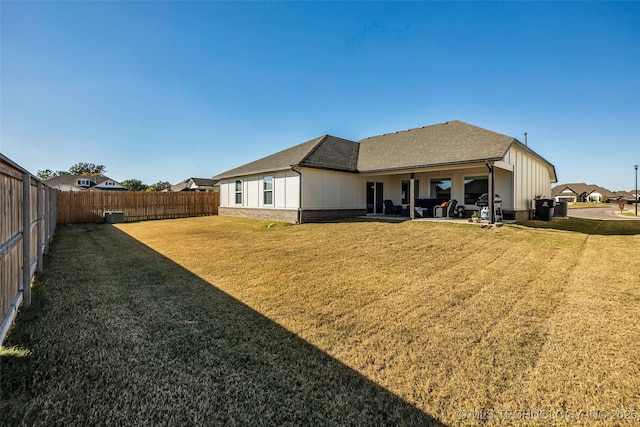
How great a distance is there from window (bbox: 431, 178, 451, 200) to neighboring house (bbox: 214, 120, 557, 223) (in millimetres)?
52

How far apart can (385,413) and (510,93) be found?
17.8 m

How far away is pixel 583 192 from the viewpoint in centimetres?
7112

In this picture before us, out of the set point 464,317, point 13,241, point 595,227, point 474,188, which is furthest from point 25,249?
point 595,227

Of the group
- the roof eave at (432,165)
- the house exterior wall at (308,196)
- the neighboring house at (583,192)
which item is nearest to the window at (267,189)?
the house exterior wall at (308,196)

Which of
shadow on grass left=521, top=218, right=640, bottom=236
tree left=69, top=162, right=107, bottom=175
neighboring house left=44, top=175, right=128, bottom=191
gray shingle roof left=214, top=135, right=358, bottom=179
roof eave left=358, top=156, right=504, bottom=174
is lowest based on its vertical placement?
shadow on grass left=521, top=218, right=640, bottom=236

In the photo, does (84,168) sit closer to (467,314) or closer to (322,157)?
(322,157)

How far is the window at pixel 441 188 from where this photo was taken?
14.8 metres

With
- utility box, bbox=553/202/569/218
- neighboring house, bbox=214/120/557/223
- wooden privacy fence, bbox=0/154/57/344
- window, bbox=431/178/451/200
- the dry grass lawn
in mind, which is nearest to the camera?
the dry grass lawn

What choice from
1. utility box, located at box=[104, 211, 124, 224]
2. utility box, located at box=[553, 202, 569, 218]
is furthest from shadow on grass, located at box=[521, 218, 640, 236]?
utility box, located at box=[104, 211, 124, 224]

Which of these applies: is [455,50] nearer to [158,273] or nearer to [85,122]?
[158,273]

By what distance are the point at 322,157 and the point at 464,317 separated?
12.5 metres

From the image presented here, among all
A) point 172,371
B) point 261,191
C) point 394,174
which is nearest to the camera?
point 172,371

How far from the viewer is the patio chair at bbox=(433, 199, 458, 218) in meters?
13.6

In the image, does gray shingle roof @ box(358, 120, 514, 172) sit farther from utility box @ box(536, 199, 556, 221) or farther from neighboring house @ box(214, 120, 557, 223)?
utility box @ box(536, 199, 556, 221)
